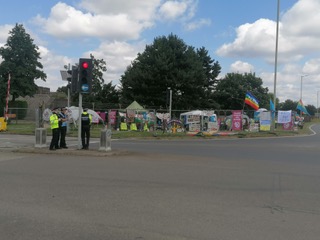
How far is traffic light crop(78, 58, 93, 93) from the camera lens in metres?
15.6

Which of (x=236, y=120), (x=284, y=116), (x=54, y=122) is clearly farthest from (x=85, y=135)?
(x=284, y=116)

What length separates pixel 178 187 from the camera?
8.62 meters

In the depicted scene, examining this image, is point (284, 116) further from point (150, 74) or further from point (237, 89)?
point (237, 89)

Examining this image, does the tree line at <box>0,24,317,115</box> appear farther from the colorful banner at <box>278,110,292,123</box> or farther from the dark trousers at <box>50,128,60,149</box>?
the dark trousers at <box>50,128,60,149</box>

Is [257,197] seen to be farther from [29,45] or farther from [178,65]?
[29,45]

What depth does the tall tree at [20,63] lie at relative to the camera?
54.5 metres

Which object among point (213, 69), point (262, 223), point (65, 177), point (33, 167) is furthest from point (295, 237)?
point (213, 69)

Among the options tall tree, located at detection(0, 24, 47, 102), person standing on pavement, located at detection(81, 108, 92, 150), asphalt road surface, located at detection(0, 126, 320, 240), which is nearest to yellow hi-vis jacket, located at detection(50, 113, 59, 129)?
person standing on pavement, located at detection(81, 108, 92, 150)

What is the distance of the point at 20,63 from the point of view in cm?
5569

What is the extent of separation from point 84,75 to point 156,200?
9.29m

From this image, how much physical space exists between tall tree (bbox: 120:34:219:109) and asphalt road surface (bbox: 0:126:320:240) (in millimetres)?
39503

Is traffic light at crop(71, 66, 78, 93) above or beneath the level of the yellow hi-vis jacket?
above

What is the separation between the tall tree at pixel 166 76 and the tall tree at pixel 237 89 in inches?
795

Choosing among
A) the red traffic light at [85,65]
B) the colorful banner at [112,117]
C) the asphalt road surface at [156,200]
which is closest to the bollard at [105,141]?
the red traffic light at [85,65]
